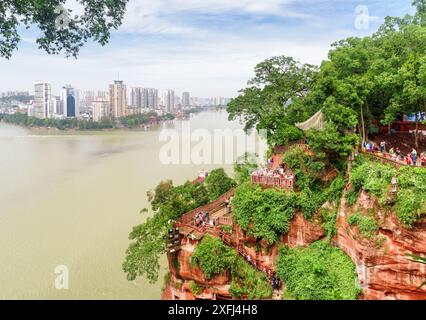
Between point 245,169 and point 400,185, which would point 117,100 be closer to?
point 245,169

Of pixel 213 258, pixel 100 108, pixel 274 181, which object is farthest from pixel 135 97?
pixel 213 258

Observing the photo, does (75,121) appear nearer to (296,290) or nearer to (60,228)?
(60,228)

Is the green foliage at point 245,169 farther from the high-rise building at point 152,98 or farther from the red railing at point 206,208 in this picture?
the high-rise building at point 152,98

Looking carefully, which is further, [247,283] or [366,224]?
[247,283]

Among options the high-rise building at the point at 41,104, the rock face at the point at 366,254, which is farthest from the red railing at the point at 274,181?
the high-rise building at the point at 41,104

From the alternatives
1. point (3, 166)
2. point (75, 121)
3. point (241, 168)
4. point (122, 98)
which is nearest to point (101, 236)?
point (241, 168)
